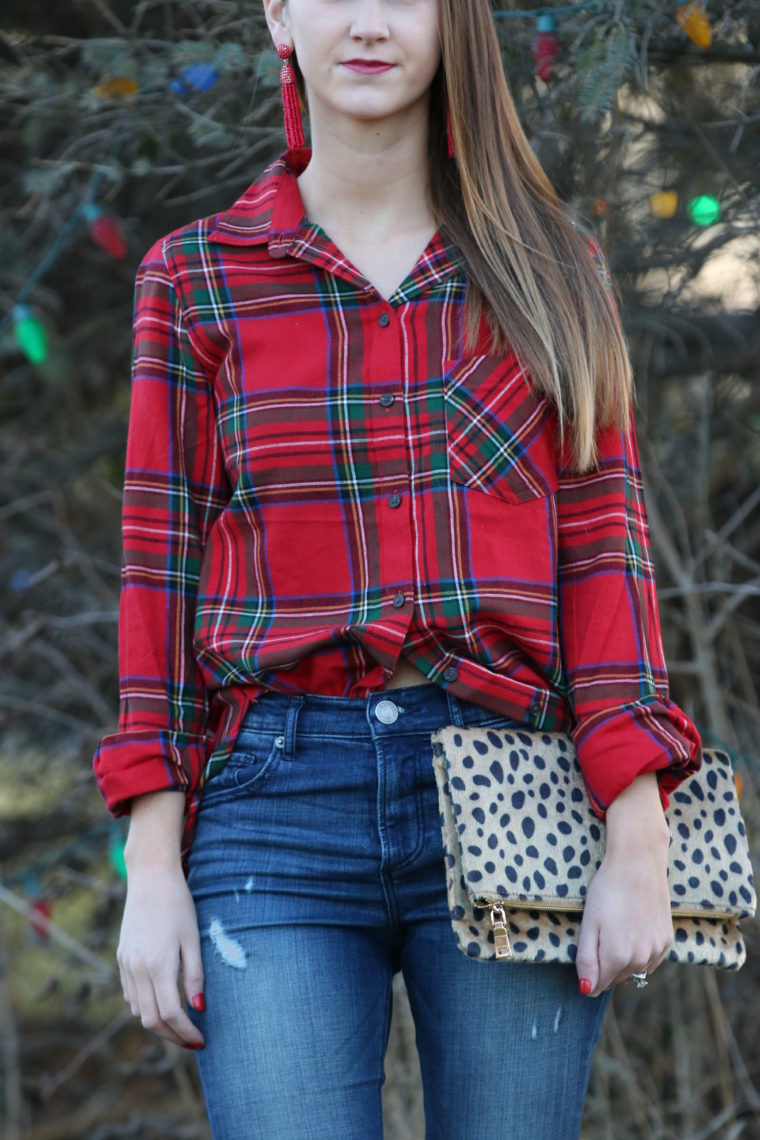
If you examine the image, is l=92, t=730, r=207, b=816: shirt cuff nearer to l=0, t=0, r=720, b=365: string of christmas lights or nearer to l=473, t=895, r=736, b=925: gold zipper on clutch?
l=473, t=895, r=736, b=925: gold zipper on clutch

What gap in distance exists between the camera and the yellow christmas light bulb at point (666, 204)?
2.73 metres

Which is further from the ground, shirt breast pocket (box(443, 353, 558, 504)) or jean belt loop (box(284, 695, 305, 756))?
shirt breast pocket (box(443, 353, 558, 504))

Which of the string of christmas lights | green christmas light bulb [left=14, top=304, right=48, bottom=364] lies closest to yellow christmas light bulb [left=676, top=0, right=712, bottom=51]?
the string of christmas lights

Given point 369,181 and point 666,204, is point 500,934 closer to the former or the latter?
point 369,181

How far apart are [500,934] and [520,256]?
0.86 metres

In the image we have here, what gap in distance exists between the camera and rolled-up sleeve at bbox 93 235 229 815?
5.29 ft

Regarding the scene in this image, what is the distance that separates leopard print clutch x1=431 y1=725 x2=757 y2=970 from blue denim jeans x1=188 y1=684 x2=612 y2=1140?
6 centimetres

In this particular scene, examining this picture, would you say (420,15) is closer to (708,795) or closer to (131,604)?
(131,604)

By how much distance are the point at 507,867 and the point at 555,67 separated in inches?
59.5

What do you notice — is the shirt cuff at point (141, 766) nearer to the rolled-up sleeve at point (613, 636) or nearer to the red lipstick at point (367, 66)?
the rolled-up sleeve at point (613, 636)

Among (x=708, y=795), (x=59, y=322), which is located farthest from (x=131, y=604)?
(x=59, y=322)

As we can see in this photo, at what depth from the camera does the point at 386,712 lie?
1.52m

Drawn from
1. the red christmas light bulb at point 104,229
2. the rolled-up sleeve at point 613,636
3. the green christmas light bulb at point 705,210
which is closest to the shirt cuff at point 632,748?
the rolled-up sleeve at point 613,636

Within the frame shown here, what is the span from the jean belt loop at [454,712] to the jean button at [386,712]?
0.07 meters
